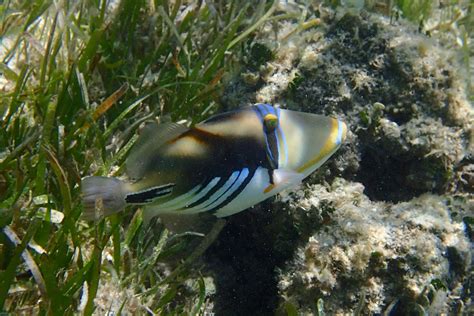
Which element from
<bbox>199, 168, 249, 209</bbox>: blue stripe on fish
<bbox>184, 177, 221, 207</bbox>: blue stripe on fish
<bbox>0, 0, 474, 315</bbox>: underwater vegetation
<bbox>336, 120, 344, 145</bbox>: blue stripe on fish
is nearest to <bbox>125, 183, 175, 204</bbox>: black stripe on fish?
<bbox>184, 177, 221, 207</bbox>: blue stripe on fish

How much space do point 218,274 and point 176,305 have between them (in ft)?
1.31

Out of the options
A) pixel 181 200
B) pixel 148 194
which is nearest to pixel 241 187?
pixel 181 200

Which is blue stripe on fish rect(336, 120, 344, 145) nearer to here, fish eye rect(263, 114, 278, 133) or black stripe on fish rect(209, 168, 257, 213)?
fish eye rect(263, 114, 278, 133)

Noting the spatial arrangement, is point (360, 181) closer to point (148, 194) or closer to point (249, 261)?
point (249, 261)

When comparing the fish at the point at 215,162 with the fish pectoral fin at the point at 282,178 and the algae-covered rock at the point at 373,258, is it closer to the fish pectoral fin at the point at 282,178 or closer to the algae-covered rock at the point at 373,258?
the fish pectoral fin at the point at 282,178

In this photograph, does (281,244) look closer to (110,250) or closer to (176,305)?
(176,305)

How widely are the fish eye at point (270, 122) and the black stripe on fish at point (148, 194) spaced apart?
515 millimetres

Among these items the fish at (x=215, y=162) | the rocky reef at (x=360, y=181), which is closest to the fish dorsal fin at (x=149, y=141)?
the fish at (x=215, y=162)

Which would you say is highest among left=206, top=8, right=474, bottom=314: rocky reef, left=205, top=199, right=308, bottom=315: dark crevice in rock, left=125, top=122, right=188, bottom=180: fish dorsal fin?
left=125, top=122, right=188, bottom=180: fish dorsal fin

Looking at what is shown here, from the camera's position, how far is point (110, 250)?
270cm

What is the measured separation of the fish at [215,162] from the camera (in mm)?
1922

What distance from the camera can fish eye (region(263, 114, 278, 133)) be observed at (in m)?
1.96

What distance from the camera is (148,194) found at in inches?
75.9

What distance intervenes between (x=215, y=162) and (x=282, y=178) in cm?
33
